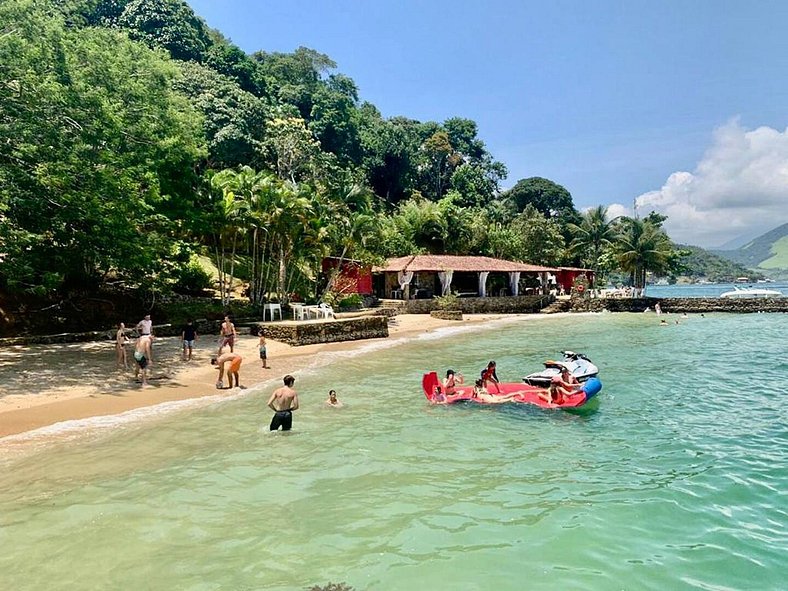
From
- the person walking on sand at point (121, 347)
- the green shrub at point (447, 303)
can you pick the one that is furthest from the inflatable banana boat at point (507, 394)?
the green shrub at point (447, 303)

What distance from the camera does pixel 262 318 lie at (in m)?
25.9

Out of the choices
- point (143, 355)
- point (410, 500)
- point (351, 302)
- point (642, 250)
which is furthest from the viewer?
point (642, 250)

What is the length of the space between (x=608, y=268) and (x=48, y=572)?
58.9m

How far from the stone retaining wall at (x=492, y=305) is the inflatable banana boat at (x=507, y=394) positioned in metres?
23.4

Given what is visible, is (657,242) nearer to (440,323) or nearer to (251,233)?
(440,323)

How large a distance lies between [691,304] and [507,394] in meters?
42.0

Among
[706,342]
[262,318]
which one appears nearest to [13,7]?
[262,318]

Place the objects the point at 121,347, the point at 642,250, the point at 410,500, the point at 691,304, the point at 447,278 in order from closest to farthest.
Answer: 1. the point at 410,500
2. the point at 121,347
3. the point at 447,278
4. the point at 691,304
5. the point at 642,250

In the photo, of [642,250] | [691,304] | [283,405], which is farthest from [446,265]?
[283,405]

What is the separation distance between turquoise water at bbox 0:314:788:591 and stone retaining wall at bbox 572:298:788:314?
33563 mm

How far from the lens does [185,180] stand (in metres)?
23.0

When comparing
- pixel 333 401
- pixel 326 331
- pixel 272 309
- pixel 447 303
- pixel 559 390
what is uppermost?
pixel 447 303

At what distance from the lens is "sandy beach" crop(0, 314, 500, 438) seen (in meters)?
11.2

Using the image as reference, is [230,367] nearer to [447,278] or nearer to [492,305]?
[447,278]
